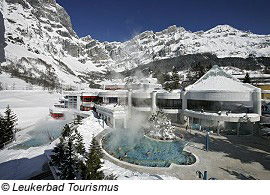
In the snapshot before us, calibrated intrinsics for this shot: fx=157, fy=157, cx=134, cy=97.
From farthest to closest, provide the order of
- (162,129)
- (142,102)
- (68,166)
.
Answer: (142,102)
(162,129)
(68,166)

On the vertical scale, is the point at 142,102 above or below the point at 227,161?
above

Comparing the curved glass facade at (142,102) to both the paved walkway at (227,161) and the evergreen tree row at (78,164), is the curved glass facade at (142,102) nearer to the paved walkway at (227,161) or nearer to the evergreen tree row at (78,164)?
the paved walkway at (227,161)

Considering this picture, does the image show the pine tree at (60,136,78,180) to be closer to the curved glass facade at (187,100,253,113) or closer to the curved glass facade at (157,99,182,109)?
the curved glass facade at (157,99,182,109)

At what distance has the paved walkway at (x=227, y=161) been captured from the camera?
11531 millimetres

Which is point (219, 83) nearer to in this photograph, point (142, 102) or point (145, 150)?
point (142, 102)

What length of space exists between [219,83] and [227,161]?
16262 mm

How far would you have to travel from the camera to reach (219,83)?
86.7 ft

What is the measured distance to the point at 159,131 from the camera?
21.2 m

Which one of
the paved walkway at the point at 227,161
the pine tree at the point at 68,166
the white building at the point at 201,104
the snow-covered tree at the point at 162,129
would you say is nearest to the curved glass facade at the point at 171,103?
the white building at the point at 201,104

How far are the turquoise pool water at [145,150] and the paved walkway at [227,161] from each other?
3.03 ft

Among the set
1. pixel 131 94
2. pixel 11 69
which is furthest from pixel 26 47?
pixel 131 94

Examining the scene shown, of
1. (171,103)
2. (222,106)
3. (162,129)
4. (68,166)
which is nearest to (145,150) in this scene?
(162,129)

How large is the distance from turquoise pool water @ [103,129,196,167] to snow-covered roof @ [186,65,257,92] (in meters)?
11.7
